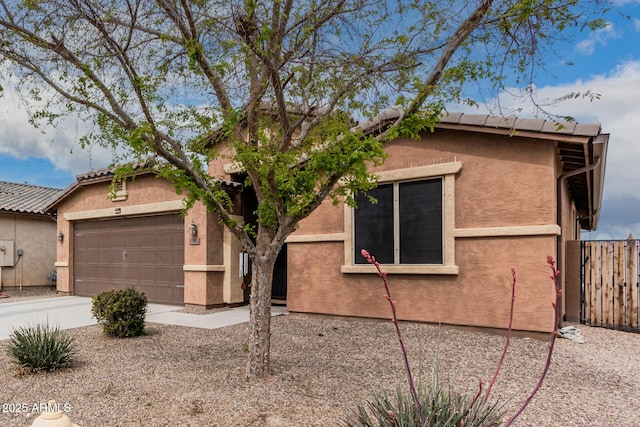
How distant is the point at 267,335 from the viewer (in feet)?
17.4

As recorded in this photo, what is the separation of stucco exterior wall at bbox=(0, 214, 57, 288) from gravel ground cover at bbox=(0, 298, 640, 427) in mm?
11006

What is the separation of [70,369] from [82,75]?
A: 3860 millimetres

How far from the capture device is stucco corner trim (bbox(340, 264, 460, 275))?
8008mm

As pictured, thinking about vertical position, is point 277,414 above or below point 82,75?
below

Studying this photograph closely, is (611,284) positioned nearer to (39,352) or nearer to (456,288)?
(456,288)

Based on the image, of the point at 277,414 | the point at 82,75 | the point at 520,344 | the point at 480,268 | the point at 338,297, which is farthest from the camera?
the point at 338,297

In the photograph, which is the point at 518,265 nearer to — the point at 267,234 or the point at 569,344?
the point at 569,344

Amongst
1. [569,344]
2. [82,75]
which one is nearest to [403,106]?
[82,75]

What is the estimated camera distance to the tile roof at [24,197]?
1682 centimetres

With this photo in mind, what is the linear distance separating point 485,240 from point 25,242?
17335 millimetres

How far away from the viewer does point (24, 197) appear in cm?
1884

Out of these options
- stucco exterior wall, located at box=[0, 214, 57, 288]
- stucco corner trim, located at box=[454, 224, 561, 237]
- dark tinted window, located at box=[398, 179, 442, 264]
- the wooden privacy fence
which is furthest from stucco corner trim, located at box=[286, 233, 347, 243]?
stucco exterior wall, located at box=[0, 214, 57, 288]

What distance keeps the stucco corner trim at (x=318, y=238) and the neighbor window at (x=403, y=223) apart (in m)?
0.35

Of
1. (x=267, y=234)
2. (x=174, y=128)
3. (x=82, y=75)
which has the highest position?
(x=82, y=75)
